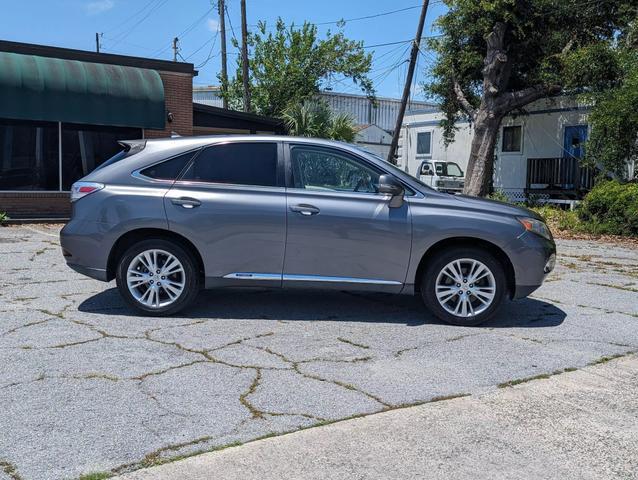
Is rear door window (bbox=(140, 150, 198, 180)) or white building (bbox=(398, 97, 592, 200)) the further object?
white building (bbox=(398, 97, 592, 200))

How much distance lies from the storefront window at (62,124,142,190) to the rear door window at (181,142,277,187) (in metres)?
10.6

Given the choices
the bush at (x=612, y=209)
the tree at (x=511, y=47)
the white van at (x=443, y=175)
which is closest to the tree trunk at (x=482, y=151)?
the tree at (x=511, y=47)

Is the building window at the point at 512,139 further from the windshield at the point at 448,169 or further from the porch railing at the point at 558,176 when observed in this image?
the windshield at the point at 448,169

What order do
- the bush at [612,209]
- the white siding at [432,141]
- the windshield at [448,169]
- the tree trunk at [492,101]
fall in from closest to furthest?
1. the bush at [612,209]
2. the tree trunk at [492,101]
3. the windshield at [448,169]
4. the white siding at [432,141]

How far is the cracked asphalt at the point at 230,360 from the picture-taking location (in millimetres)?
3506

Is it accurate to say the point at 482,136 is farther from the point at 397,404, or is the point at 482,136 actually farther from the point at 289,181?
the point at 397,404

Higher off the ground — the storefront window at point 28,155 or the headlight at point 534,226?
the storefront window at point 28,155

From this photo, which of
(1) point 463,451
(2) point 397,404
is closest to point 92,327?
(2) point 397,404

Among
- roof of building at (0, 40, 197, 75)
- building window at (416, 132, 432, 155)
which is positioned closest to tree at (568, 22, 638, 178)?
building window at (416, 132, 432, 155)

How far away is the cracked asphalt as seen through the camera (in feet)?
11.5

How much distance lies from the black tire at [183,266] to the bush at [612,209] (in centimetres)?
1186

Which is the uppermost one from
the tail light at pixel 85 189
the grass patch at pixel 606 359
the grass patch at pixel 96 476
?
the tail light at pixel 85 189

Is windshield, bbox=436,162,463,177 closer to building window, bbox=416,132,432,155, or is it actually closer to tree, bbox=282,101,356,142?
building window, bbox=416,132,432,155

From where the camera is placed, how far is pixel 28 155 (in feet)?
50.2
